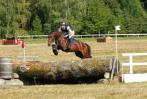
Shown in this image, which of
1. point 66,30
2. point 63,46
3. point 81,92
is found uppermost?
point 66,30

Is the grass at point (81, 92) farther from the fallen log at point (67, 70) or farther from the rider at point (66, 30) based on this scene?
the rider at point (66, 30)

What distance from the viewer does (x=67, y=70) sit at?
18.6 m

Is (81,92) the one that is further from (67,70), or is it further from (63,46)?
(63,46)

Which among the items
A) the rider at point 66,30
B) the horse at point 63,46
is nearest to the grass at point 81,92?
the horse at point 63,46

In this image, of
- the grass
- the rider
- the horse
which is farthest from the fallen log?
the rider

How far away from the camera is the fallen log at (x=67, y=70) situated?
1859 centimetres

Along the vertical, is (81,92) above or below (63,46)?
below

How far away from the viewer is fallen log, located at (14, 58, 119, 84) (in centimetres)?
1859

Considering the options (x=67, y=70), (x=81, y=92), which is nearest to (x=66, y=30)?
(x=67, y=70)

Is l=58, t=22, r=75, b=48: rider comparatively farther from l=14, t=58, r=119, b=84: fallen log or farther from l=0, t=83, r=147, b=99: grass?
l=0, t=83, r=147, b=99: grass

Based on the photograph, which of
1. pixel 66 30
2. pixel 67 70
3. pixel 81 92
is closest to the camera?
pixel 81 92

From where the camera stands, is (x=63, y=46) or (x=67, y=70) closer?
(x=67, y=70)

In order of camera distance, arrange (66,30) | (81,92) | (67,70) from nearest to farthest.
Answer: (81,92) → (67,70) → (66,30)

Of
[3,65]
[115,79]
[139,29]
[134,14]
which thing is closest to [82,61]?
[115,79]
